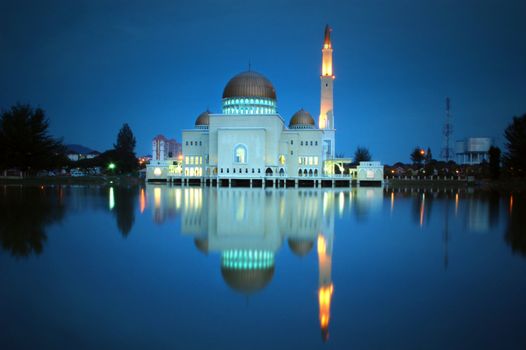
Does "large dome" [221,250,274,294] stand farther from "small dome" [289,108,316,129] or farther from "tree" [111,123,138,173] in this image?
"tree" [111,123,138,173]

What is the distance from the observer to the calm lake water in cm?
566

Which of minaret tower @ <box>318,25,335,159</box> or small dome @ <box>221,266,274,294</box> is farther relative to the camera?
minaret tower @ <box>318,25,335,159</box>

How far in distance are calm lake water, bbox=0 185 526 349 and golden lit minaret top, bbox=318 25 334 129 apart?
2483 inches

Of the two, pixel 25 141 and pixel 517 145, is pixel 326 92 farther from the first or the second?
pixel 25 141

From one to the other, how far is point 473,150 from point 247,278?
124 metres

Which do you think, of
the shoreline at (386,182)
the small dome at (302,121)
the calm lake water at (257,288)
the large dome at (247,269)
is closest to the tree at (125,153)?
the shoreline at (386,182)

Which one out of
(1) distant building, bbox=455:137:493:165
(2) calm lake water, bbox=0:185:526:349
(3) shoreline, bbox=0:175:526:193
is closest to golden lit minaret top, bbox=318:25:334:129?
(3) shoreline, bbox=0:175:526:193

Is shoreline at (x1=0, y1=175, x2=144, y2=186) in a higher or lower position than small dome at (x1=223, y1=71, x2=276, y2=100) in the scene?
lower

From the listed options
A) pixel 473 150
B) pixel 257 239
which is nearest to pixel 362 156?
pixel 473 150

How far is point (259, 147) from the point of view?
6341 centimetres

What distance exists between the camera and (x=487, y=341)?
18.3 feet

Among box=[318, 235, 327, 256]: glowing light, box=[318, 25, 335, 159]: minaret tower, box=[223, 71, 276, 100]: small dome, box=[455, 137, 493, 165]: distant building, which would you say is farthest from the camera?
box=[455, 137, 493, 165]: distant building

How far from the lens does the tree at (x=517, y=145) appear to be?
56.5 m

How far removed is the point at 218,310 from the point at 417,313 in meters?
2.60
